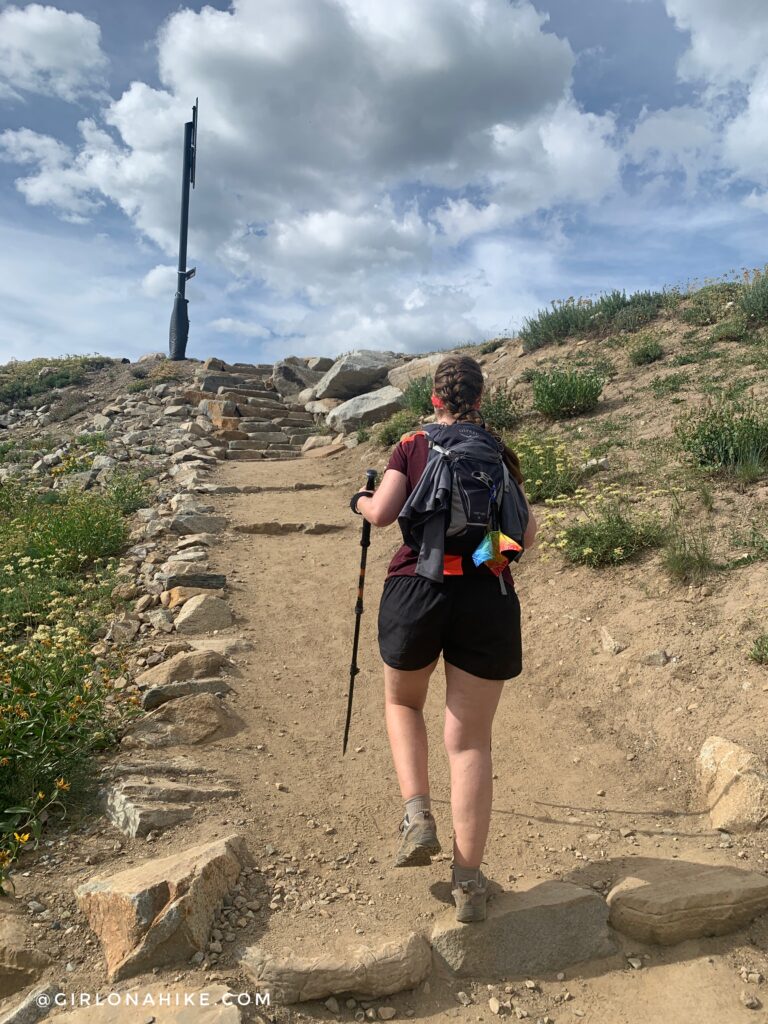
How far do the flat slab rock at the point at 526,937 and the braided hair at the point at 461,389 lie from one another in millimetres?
1726

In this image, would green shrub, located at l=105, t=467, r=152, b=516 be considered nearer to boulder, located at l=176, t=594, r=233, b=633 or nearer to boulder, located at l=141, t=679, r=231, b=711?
boulder, located at l=176, t=594, r=233, b=633

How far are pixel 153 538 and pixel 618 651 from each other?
5.13 metres

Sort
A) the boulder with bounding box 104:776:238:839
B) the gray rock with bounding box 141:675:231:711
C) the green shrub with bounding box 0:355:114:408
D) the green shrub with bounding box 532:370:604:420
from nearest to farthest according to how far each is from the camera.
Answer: the boulder with bounding box 104:776:238:839 < the gray rock with bounding box 141:675:231:711 < the green shrub with bounding box 532:370:604:420 < the green shrub with bounding box 0:355:114:408

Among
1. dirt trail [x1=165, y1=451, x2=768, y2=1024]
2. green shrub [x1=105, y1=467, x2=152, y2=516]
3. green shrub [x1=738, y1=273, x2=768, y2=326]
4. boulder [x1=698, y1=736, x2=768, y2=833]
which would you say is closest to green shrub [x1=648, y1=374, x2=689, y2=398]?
green shrub [x1=738, y1=273, x2=768, y2=326]

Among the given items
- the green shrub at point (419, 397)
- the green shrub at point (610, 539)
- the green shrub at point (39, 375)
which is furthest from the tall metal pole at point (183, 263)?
the green shrub at point (610, 539)

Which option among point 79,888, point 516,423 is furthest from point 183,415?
point 79,888

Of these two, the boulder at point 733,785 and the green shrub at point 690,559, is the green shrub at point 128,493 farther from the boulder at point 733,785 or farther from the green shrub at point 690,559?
the boulder at point 733,785

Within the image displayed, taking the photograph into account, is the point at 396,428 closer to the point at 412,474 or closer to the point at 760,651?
the point at 760,651

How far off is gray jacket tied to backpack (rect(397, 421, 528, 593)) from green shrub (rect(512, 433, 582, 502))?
180 inches

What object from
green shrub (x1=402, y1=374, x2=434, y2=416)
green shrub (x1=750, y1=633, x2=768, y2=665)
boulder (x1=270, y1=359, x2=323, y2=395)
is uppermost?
boulder (x1=270, y1=359, x2=323, y2=395)

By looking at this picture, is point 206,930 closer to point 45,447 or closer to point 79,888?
point 79,888

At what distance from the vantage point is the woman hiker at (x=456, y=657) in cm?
282

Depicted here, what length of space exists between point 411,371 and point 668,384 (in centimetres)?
645

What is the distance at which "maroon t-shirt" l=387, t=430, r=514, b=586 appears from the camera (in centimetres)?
286
